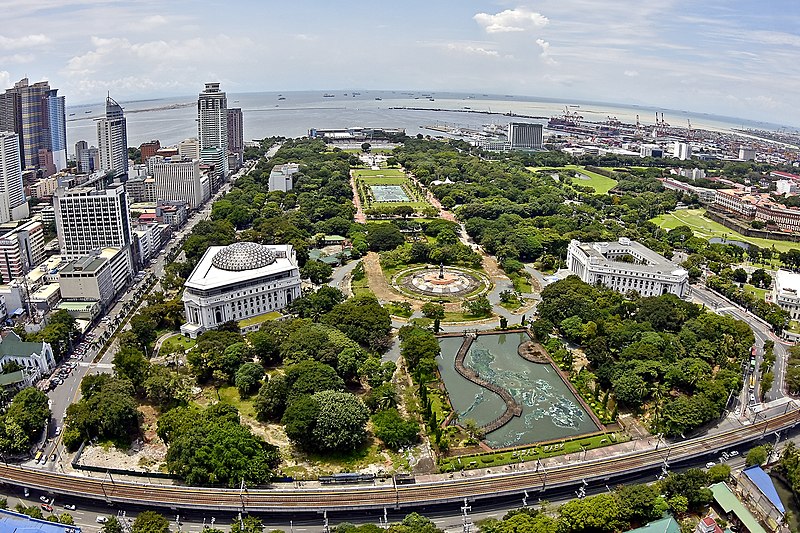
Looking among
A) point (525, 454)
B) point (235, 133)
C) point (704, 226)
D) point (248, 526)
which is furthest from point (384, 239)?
point (235, 133)

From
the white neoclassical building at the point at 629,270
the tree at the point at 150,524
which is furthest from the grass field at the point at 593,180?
the tree at the point at 150,524

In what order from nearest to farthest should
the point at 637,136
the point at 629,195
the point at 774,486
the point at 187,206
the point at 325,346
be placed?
the point at 774,486 < the point at 325,346 < the point at 187,206 < the point at 629,195 < the point at 637,136

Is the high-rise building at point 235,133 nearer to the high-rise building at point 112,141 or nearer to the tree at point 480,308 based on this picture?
the high-rise building at point 112,141

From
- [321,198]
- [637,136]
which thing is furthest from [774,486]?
[637,136]

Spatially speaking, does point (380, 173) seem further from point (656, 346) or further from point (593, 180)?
point (656, 346)

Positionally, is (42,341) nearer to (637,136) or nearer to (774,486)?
(774,486)

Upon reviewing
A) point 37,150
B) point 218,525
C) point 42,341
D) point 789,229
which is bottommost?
point 218,525
